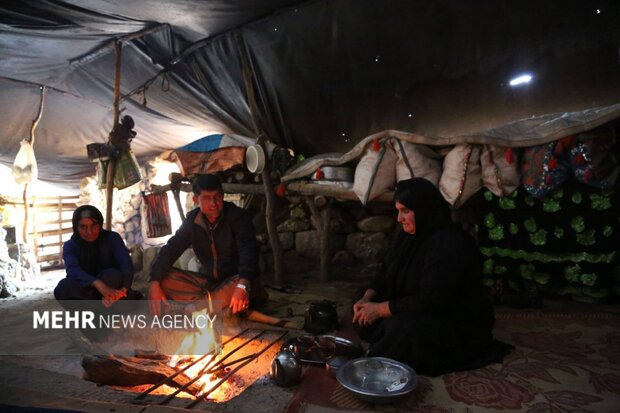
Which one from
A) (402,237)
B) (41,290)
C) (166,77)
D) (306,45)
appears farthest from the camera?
(41,290)

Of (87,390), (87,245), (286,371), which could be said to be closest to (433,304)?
(286,371)

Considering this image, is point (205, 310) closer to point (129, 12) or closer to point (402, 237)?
point (402, 237)

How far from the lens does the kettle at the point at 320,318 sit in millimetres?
3189

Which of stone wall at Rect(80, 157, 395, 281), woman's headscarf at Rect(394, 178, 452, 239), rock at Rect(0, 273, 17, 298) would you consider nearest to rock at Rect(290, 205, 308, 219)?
stone wall at Rect(80, 157, 395, 281)

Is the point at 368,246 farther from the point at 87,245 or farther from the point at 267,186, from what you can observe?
the point at 87,245

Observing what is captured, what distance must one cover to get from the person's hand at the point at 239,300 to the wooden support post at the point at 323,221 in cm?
203

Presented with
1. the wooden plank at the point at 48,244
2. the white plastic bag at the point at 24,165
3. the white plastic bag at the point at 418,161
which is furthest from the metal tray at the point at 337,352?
the wooden plank at the point at 48,244

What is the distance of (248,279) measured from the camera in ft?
11.2

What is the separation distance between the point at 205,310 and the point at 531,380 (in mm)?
2443

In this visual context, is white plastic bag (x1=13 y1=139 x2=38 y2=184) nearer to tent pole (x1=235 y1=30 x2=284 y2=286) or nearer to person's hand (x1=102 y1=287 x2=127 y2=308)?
tent pole (x1=235 y1=30 x2=284 y2=286)

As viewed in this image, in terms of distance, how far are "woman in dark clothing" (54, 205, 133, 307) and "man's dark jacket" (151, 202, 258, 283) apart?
1.45 ft

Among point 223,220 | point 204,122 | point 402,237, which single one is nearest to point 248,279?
point 223,220

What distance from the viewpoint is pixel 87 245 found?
338cm

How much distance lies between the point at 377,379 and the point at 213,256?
2.21 metres
